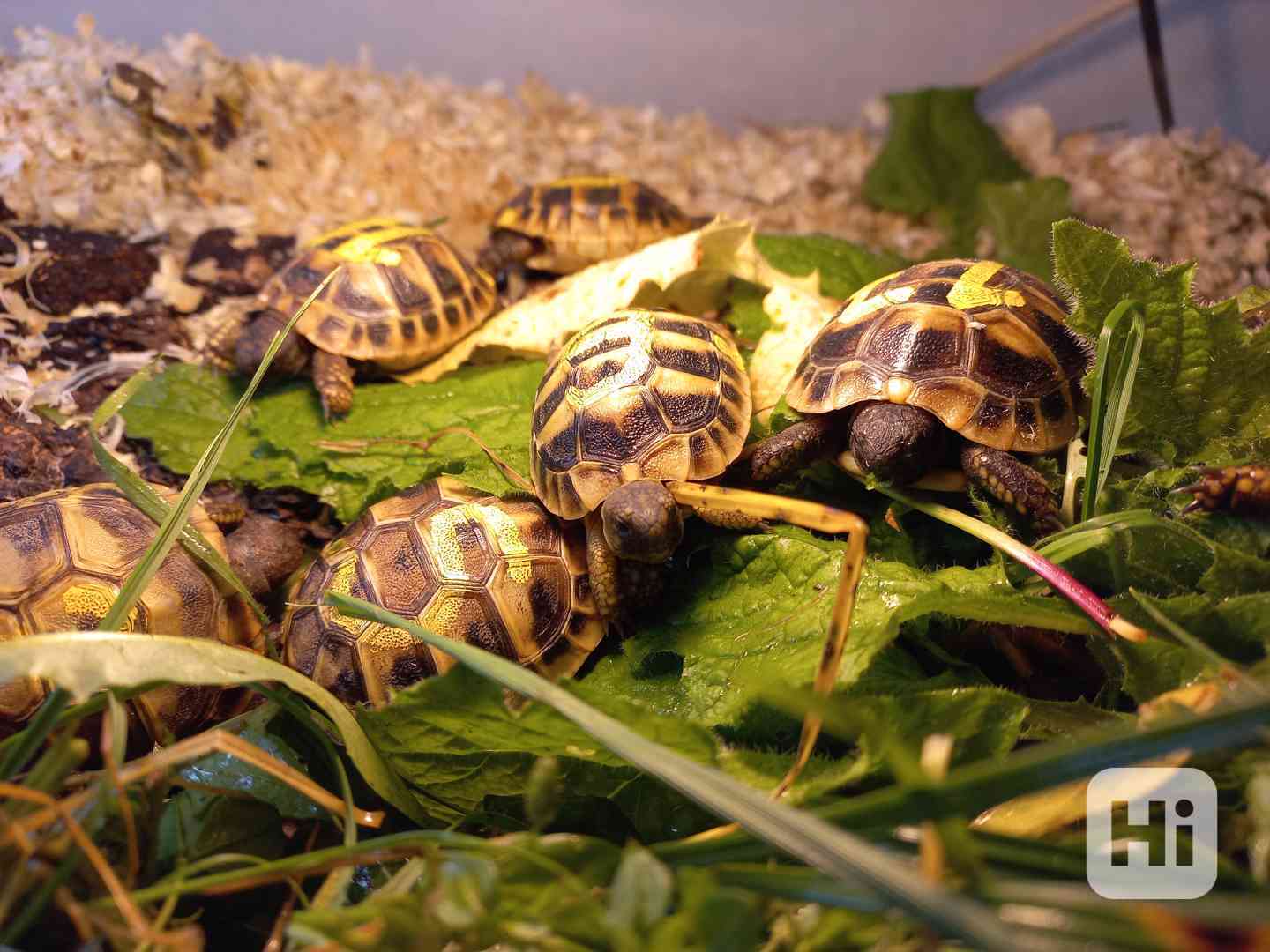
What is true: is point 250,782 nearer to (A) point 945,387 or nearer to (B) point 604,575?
(B) point 604,575

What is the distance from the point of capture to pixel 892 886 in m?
0.74

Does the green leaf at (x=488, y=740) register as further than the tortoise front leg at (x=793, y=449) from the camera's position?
No

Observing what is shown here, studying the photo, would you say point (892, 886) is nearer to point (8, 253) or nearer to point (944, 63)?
point (8, 253)

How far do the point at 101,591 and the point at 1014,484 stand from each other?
1.85 m

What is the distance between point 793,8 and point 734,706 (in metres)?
3.27

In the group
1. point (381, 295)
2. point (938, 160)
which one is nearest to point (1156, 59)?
point (938, 160)

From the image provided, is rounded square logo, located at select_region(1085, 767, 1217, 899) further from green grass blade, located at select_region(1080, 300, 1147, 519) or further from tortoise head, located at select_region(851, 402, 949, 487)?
tortoise head, located at select_region(851, 402, 949, 487)

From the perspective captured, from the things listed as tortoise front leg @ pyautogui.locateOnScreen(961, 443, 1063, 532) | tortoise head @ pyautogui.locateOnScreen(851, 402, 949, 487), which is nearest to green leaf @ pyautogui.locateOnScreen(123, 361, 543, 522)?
tortoise head @ pyautogui.locateOnScreen(851, 402, 949, 487)

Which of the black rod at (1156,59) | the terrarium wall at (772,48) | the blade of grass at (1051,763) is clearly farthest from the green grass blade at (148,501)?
the black rod at (1156,59)

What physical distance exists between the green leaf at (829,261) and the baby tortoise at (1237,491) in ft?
4.75

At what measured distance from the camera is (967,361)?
1.74 m

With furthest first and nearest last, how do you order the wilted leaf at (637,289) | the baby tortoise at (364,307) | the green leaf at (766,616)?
the baby tortoise at (364,307) → the wilted leaf at (637,289) → the green leaf at (766,616)

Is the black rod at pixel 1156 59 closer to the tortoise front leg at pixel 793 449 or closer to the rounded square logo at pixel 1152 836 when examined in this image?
the tortoise front leg at pixel 793 449

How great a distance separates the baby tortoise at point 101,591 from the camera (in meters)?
1.58
